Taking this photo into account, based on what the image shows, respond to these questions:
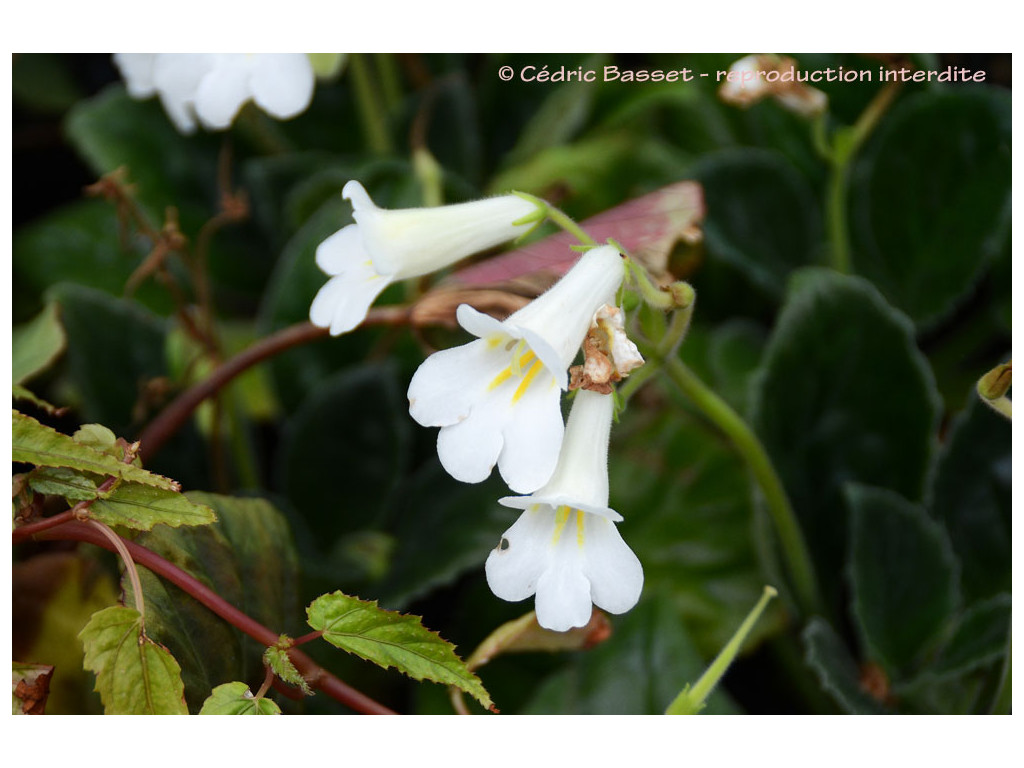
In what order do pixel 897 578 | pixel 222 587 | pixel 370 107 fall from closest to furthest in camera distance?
1. pixel 222 587
2. pixel 897 578
3. pixel 370 107

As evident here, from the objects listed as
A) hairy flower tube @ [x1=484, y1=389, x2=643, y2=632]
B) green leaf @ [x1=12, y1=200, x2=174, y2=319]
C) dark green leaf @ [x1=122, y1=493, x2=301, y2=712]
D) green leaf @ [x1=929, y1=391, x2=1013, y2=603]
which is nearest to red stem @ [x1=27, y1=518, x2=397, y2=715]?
dark green leaf @ [x1=122, y1=493, x2=301, y2=712]

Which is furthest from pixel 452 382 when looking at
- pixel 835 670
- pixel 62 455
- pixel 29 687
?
pixel 835 670

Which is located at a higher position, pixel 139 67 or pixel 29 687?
pixel 139 67

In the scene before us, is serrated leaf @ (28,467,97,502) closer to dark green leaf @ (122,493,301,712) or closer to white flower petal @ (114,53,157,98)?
dark green leaf @ (122,493,301,712)

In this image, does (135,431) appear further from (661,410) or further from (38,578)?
(661,410)

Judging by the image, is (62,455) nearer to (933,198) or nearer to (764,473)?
(764,473)

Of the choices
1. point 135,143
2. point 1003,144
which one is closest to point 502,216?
point 1003,144
